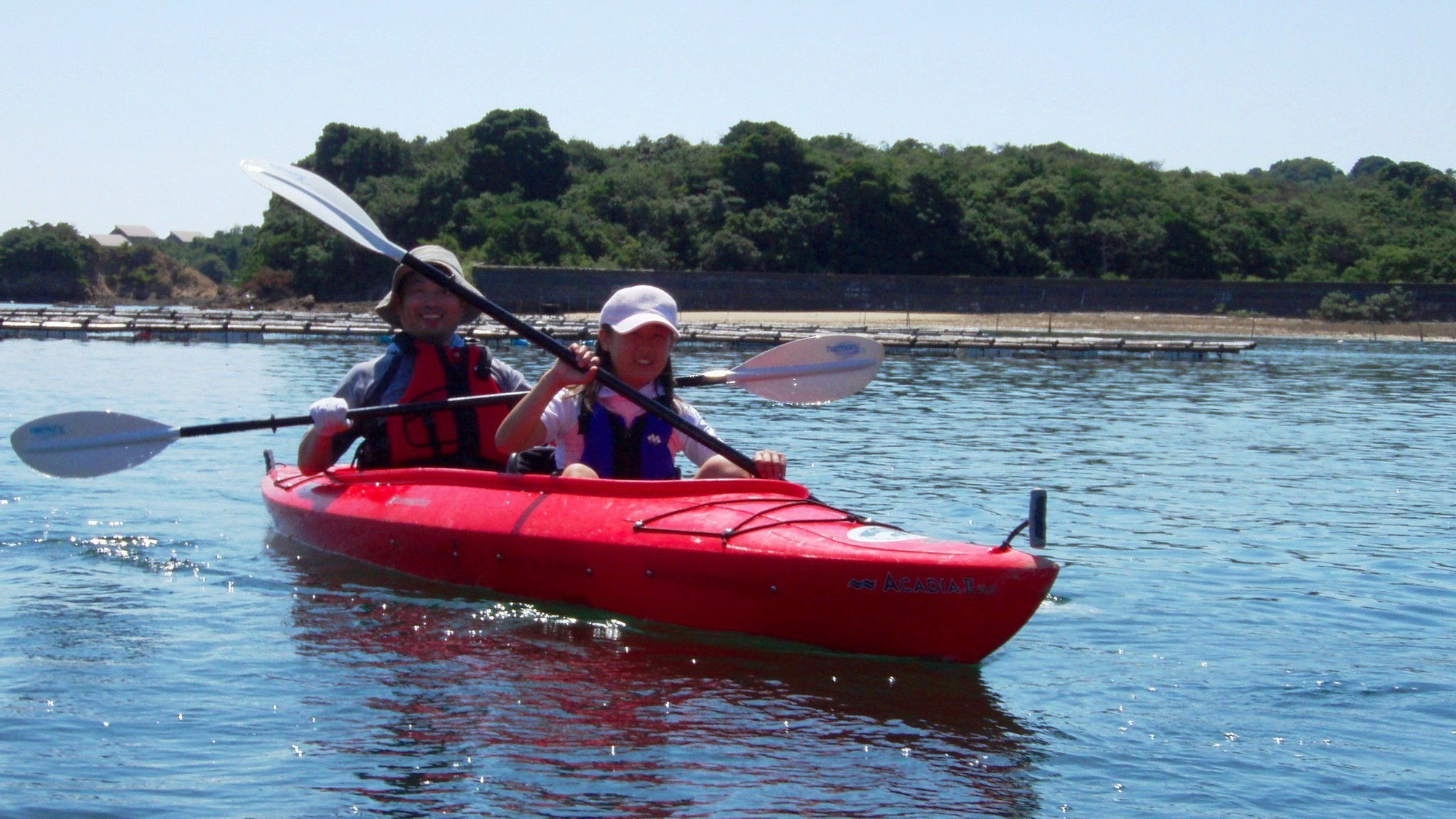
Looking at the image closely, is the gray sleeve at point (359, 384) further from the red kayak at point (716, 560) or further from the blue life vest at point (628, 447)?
the blue life vest at point (628, 447)

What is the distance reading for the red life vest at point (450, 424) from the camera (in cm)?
659

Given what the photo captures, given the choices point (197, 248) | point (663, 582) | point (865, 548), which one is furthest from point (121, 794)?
point (197, 248)

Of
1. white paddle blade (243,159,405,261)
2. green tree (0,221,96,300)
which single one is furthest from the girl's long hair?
green tree (0,221,96,300)

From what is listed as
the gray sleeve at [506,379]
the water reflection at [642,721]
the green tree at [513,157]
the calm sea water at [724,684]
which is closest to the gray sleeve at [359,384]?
the gray sleeve at [506,379]

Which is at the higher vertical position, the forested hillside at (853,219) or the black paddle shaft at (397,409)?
the forested hillside at (853,219)

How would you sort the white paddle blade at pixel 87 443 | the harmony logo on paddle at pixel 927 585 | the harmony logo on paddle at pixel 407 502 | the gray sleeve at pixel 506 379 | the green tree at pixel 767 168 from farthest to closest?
1. the green tree at pixel 767 168
2. the white paddle blade at pixel 87 443
3. the gray sleeve at pixel 506 379
4. the harmony logo on paddle at pixel 407 502
5. the harmony logo on paddle at pixel 927 585

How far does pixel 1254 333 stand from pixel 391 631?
40.1 m

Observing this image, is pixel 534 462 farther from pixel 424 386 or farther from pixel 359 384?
pixel 359 384

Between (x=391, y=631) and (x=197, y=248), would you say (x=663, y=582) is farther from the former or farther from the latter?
(x=197, y=248)

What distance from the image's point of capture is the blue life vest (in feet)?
18.5

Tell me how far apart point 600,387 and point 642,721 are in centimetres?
155

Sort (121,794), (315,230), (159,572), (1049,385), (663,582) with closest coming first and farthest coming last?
(121,794), (663,582), (159,572), (1049,385), (315,230)

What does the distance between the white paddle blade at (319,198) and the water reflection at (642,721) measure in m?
2.03

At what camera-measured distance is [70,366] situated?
22.0 m
